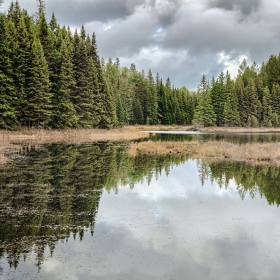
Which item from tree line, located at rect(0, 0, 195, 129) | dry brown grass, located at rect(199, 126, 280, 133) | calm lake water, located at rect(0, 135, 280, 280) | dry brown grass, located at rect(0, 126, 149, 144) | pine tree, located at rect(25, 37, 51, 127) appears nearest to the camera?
calm lake water, located at rect(0, 135, 280, 280)

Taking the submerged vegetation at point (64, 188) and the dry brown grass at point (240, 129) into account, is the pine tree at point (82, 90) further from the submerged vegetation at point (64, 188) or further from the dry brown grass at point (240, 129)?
the dry brown grass at point (240, 129)

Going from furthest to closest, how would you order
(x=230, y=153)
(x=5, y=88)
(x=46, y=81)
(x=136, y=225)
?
1. (x=46, y=81)
2. (x=5, y=88)
3. (x=230, y=153)
4. (x=136, y=225)

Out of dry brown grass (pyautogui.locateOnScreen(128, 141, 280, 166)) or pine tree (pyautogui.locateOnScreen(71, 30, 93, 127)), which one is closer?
dry brown grass (pyautogui.locateOnScreen(128, 141, 280, 166))

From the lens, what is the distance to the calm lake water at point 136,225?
6523mm

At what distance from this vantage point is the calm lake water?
6523 millimetres

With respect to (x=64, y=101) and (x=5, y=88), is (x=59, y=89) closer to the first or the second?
(x=64, y=101)

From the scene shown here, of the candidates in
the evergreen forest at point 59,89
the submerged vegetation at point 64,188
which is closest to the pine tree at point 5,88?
the evergreen forest at point 59,89

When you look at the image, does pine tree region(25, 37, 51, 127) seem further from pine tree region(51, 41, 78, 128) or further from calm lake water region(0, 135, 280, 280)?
calm lake water region(0, 135, 280, 280)

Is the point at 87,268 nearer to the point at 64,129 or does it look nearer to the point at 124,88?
the point at 64,129

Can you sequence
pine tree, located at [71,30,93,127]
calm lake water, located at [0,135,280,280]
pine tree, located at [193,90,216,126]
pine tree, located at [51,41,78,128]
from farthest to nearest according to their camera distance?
pine tree, located at [193,90,216,126]
pine tree, located at [71,30,93,127]
pine tree, located at [51,41,78,128]
calm lake water, located at [0,135,280,280]

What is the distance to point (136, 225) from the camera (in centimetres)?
923

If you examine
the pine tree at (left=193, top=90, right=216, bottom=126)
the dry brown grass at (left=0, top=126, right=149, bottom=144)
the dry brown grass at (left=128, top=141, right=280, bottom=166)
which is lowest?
the dry brown grass at (left=128, top=141, right=280, bottom=166)

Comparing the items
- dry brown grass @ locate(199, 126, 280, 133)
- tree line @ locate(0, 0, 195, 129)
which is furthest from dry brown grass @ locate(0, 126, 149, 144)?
dry brown grass @ locate(199, 126, 280, 133)

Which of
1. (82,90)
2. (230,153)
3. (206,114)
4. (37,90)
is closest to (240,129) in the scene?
(206,114)
